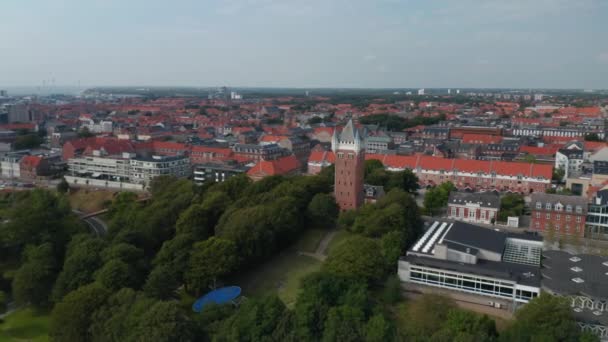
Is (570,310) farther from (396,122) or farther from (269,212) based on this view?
(396,122)

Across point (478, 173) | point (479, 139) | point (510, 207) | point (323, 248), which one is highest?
point (479, 139)

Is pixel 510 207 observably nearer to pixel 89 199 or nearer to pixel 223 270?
pixel 223 270

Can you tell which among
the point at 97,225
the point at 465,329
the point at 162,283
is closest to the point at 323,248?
the point at 162,283

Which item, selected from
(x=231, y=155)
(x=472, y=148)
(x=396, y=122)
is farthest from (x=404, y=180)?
(x=396, y=122)

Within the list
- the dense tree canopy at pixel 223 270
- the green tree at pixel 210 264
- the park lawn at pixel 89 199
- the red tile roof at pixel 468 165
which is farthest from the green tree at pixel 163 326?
the red tile roof at pixel 468 165

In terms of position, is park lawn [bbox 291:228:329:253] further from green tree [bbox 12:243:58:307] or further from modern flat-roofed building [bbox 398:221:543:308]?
green tree [bbox 12:243:58:307]

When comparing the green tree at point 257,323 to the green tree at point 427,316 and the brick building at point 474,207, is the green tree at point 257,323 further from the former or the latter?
the brick building at point 474,207

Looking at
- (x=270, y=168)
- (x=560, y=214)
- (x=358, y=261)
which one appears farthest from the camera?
(x=270, y=168)

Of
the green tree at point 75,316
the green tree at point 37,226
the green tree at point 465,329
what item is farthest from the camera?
the green tree at point 37,226
